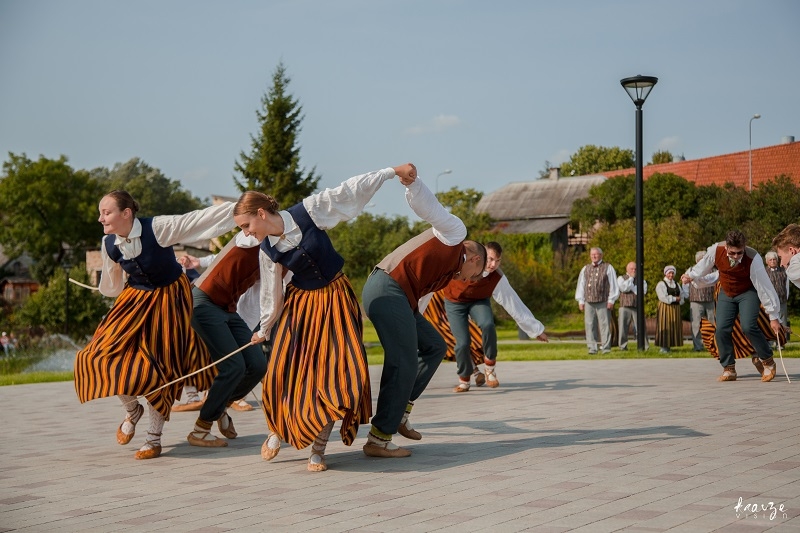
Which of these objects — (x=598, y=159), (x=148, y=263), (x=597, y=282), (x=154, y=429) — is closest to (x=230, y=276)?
(x=148, y=263)

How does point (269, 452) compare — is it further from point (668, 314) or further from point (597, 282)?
point (668, 314)

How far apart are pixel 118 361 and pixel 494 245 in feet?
17.8

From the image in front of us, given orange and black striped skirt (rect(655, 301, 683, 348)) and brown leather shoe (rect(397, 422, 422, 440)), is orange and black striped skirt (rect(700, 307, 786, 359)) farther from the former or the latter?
orange and black striped skirt (rect(655, 301, 683, 348))

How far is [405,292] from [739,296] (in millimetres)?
6561

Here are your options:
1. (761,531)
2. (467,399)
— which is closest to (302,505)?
(761,531)

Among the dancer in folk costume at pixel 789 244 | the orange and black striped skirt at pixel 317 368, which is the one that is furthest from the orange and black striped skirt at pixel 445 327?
the orange and black striped skirt at pixel 317 368

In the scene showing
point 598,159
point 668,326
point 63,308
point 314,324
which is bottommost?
point 668,326

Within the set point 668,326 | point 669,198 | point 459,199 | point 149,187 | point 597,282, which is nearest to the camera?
point 668,326

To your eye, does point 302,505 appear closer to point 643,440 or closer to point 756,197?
point 643,440

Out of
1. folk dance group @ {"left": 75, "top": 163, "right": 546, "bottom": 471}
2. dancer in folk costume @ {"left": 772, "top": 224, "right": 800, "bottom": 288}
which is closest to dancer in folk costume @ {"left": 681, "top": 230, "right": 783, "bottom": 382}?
dancer in folk costume @ {"left": 772, "top": 224, "right": 800, "bottom": 288}

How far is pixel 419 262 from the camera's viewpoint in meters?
7.05

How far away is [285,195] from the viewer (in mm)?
58094

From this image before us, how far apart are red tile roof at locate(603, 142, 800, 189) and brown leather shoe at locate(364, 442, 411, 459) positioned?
45.6 m

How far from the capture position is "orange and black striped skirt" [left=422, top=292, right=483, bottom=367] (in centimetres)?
1210
